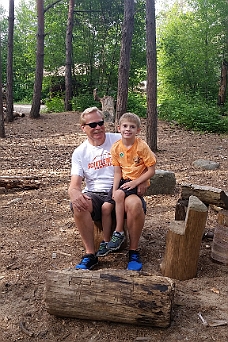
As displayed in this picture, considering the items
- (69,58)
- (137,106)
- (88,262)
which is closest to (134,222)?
(88,262)

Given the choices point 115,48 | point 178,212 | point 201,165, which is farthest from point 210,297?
point 115,48

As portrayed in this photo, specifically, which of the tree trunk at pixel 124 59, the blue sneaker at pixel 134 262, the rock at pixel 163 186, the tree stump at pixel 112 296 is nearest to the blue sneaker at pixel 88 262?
the blue sneaker at pixel 134 262

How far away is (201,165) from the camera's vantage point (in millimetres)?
7598

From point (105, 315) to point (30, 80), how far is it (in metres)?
29.8

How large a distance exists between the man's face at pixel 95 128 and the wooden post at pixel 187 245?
109 cm

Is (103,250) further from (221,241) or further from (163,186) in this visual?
(163,186)

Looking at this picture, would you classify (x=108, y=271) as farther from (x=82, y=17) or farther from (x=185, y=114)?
(x=82, y=17)

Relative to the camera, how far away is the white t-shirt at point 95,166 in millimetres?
3682

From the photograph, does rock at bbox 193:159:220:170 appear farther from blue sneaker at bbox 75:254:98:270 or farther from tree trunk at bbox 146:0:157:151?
blue sneaker at bbox 75:254:98:270

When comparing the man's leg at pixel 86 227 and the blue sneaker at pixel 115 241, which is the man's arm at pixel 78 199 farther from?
the blue sneaker at pixel 115 241

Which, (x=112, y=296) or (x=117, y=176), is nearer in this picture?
(x=112, y=296)

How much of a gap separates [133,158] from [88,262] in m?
0.98

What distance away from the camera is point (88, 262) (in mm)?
3326

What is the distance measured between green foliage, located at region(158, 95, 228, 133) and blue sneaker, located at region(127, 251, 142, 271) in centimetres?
999
